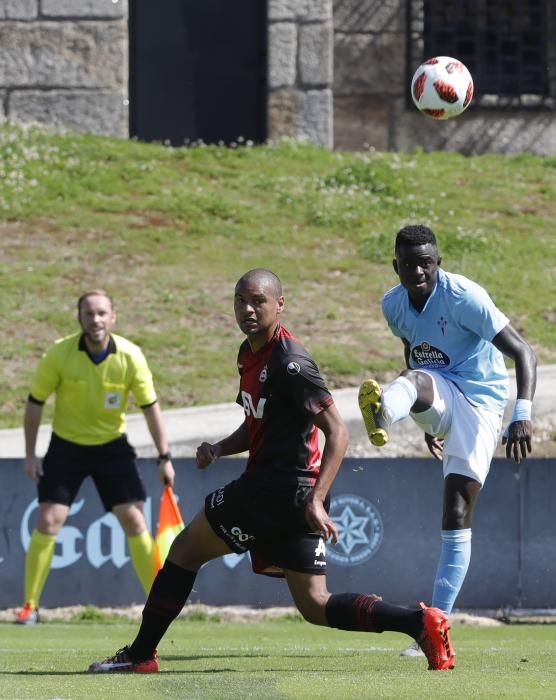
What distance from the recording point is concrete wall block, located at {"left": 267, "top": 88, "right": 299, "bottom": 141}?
21938 mm

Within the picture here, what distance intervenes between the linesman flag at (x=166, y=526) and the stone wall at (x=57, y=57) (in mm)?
12388

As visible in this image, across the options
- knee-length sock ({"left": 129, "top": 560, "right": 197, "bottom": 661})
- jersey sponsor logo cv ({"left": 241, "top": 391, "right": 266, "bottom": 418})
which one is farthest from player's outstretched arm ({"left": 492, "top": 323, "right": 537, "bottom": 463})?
knee-length sock ({"left": 129, "top": 560, "right": 197, "bottom": 661})

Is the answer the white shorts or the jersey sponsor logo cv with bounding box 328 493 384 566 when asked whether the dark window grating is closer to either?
the jersey sponsor logo cv with bounding box 328 493 384 566

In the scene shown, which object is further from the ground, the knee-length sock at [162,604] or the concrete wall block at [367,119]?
the concrete wall block at [367,119]

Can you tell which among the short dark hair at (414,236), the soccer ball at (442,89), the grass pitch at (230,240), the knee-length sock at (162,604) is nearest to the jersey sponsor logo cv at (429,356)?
the short dark hair at (414,236)

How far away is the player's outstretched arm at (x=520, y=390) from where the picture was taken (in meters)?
6.91

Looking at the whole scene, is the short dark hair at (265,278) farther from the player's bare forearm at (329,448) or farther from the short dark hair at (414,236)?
the short dark hair at (414,236)

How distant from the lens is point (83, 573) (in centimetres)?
1120

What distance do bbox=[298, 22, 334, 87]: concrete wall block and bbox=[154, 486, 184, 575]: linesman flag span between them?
12.4 m

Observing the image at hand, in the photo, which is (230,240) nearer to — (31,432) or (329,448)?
(31,432)

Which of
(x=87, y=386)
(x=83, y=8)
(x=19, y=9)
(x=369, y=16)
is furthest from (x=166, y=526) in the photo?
(x=369, y=16)

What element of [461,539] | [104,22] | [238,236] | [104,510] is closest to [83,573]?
[104,510]

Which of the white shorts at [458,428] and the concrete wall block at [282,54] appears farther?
the concrete wall block at [282,54]

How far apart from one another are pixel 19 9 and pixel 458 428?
15.9 metres
